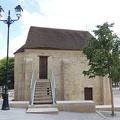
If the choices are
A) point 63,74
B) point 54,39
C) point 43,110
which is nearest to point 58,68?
point 63,74

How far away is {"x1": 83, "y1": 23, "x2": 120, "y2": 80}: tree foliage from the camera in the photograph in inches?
504

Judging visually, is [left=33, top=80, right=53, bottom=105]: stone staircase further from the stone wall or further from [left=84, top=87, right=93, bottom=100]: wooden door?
[left=84, top=87, right=93, bottom=100]: wooden door

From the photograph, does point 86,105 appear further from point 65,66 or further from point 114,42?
point 65,66

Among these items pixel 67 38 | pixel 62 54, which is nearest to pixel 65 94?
pixel 62 54

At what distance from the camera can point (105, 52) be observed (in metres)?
12.8

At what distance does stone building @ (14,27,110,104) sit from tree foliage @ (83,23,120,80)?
875cm

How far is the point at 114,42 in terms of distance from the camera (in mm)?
13273

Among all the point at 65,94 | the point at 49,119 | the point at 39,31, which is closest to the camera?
the point at 49,119

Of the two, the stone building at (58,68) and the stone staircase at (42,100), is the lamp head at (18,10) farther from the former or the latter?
the stone building at (58,68)

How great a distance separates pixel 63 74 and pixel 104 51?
9.68 meters

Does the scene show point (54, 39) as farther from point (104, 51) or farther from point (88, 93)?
point (104, 51)

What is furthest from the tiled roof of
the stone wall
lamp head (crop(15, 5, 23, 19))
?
lamp head (crop(15, 5, 23, 19))

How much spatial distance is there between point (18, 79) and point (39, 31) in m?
6.47

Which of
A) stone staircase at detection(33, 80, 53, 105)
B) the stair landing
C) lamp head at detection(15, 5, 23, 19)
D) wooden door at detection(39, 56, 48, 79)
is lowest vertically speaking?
the stair landing
